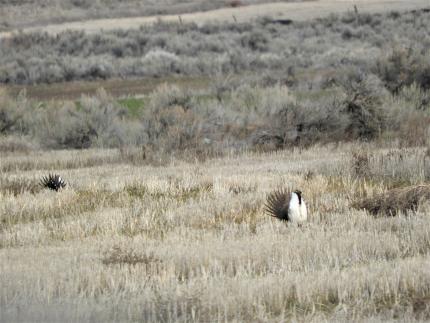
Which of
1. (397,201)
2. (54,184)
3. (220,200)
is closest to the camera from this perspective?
(397,201)

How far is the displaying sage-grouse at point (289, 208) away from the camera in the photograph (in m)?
11.1

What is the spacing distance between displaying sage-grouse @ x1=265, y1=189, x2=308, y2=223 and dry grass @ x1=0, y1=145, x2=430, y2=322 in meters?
0.20

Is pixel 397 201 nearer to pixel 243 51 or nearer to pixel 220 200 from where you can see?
pixel 220 200

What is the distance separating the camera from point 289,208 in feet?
36.3

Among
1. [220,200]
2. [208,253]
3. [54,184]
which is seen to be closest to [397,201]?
[220,200]

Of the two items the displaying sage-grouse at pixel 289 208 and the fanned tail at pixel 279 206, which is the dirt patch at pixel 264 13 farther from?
the displaying sage-grouse at pixel 289 208

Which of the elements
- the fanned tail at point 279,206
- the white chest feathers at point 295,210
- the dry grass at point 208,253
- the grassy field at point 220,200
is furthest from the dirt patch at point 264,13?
the white chest feathers at point 295,210

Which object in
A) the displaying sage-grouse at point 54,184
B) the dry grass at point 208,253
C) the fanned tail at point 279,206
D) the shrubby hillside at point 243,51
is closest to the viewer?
the dry grass at point 208,253

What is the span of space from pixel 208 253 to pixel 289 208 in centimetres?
217

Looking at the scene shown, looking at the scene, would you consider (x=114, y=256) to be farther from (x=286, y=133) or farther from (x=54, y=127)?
(x=54, y=127)

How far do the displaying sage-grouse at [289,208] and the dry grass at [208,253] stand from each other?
0.20m

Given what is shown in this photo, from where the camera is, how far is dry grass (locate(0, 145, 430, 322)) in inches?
288

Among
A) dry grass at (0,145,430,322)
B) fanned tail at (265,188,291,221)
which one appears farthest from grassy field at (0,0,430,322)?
fanned tail at (265,188,291,221)

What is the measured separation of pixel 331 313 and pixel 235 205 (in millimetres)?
5469
